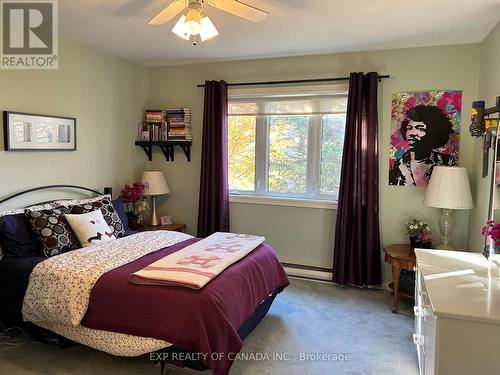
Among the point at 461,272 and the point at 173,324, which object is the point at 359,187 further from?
the point at 173,324

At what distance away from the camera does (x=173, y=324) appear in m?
2.07

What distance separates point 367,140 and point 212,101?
1.73m

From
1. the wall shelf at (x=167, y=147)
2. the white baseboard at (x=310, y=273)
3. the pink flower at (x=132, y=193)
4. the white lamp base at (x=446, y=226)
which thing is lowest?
the white baseboard at (x=310, y=273)

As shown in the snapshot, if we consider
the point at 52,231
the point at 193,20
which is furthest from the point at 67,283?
the point at 193,20

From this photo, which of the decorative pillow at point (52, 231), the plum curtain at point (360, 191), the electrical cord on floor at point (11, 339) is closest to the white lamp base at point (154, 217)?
the decorative pillow at point (52, 231)

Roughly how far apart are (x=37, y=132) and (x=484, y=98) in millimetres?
3825

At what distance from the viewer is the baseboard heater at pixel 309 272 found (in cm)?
399

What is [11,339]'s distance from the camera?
2.71 metres

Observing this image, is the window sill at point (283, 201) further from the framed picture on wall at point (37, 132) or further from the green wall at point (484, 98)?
the framed picture on wall at point (37, 132)

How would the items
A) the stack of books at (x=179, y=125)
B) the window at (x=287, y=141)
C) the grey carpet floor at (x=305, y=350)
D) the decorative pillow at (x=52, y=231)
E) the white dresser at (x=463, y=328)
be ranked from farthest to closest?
the stack of books at (x=179, y=125)
the window at (x=287, y=141)
the decorative pillow at (x=52, y=231)
the grey carpet floor at (x=305, y=350)
the white dresser at (x=463, y=328)

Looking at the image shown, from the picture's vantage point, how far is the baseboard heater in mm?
3990

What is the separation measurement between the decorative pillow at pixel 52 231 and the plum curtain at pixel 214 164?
1.60 m

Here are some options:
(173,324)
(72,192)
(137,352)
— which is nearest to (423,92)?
(173,324)

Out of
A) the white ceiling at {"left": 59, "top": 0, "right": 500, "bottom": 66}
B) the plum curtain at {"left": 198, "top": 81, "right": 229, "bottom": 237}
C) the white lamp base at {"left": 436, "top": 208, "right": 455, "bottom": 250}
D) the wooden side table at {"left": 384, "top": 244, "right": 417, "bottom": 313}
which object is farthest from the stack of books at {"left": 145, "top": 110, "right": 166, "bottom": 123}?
the white lamp base at {"left": 436, "top": 208, "right": 455, "bottom": 250}
